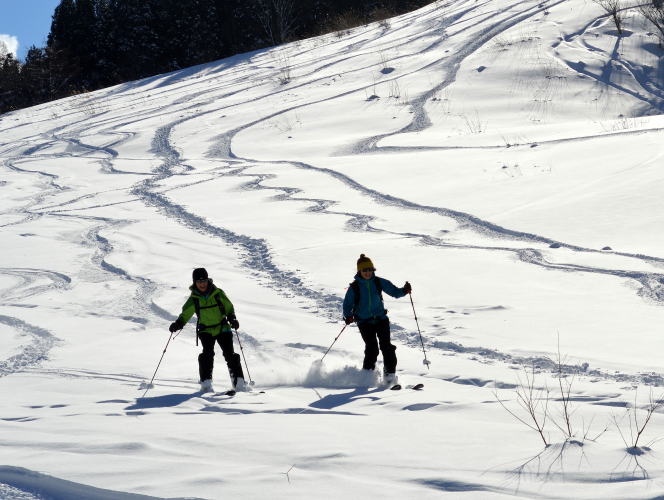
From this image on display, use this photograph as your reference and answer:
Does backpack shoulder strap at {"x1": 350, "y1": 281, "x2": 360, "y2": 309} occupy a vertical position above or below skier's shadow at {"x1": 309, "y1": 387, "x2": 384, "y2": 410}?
above

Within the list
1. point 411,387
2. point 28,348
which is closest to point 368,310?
point 411,387

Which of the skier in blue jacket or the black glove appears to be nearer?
the black glove

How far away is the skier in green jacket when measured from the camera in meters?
6.75

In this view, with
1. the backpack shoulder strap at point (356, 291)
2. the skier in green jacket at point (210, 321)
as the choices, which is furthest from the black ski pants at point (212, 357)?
the backpack shoulder strap at point (356, 291)

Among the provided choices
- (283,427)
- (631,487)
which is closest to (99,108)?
(283,427)

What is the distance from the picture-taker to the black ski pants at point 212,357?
674cm

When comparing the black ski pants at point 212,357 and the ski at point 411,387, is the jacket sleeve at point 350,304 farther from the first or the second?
the black ski pants at point 212,357

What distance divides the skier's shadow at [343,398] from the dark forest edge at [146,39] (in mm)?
36509

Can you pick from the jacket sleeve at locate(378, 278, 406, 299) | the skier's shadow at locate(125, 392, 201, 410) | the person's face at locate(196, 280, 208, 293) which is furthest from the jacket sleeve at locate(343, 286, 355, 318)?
the skier's shadow at locate(125, 392, 201, 410)

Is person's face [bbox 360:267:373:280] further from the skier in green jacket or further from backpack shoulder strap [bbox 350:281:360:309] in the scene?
the skier in green jacket

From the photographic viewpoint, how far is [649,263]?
28.7 ft

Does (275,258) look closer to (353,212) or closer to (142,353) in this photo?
(353,212)

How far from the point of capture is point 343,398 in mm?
6277

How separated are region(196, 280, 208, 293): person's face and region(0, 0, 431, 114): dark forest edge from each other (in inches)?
1414
